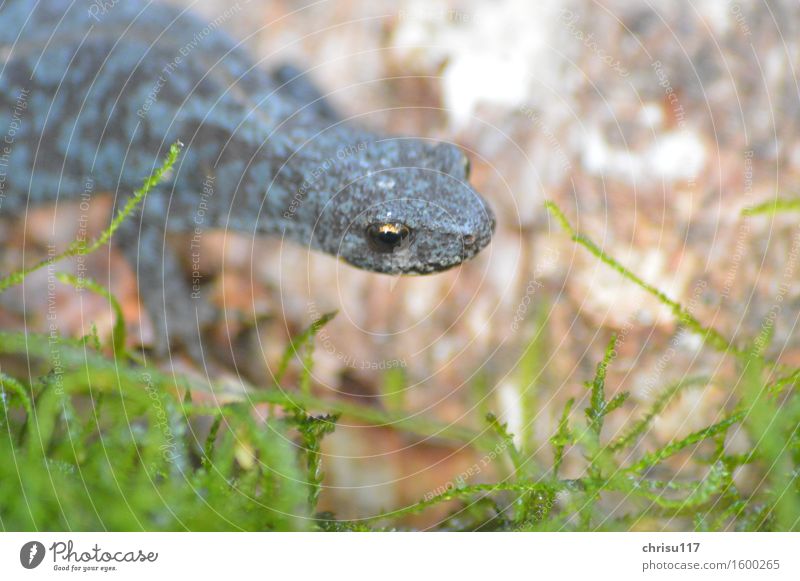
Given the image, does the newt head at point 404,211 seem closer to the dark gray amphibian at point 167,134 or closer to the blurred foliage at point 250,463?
the dark gray amphibian at point 167,134

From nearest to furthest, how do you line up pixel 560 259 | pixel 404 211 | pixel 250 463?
pixel 250 463, pixel 404 211, pixel 560 259

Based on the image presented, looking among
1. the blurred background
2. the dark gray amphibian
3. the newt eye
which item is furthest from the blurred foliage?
the dark gray amphibian

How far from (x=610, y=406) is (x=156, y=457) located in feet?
2.72

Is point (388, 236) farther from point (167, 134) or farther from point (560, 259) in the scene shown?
point (167, 134)

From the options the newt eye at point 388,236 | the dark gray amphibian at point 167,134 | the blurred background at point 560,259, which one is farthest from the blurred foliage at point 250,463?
the dark gray amphibian at point 167,134

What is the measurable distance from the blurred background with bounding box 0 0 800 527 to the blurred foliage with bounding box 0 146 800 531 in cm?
55

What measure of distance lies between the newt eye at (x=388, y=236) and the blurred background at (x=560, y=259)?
1.12 ft

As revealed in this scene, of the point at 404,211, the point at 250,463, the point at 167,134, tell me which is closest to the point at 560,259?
the point at 404,211

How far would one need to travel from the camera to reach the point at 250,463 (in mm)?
1417

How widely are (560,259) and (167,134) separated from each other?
1.34 m

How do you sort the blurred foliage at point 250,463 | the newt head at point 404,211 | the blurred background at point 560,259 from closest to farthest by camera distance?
the blurred foliage at point 250,463, the newt head at point 404,211, the blurred background at point 560,259

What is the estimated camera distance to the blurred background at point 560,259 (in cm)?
201

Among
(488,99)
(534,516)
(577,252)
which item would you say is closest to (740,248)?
(577,252)
